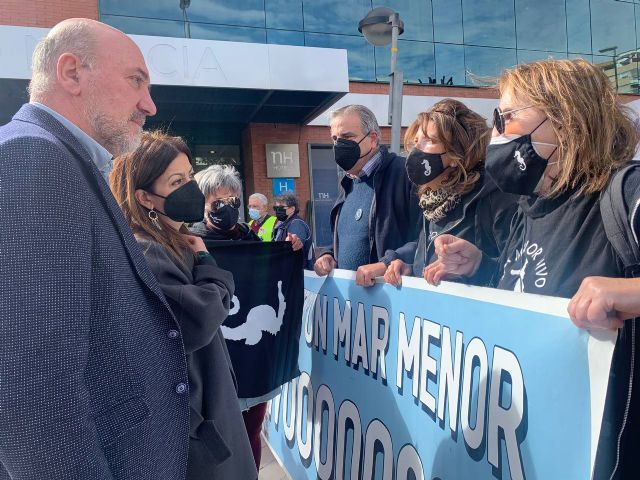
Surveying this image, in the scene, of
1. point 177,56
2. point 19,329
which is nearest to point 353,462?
point 19,329

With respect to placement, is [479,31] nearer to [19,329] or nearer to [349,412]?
[349,412]

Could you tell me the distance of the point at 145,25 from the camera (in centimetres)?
997

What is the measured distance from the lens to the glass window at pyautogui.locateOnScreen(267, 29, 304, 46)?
11109 millimetres

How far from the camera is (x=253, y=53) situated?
858cm

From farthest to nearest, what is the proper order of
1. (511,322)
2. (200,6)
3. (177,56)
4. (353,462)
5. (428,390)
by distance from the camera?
(200,6) → (177,56) → (353,462) → (428,390) → (511,322)

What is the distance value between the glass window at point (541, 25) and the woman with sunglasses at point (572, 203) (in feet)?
45.9

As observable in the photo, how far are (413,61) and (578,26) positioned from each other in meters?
5.59

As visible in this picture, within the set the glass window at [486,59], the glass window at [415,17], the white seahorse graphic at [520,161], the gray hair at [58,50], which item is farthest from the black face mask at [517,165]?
the glass window at [486,59]

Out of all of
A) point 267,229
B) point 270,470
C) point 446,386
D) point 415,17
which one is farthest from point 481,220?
point 415,17

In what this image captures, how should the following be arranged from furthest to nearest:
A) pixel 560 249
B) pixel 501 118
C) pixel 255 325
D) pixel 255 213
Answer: pixel 255 213 → pixel 255 325 → pixel 501 118 → pixel 560 249

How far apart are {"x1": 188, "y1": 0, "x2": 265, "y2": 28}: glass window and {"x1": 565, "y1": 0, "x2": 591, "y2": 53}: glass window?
9265mm

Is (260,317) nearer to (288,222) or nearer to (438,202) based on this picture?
(438,202)

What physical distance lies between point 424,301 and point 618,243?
70 centimetres

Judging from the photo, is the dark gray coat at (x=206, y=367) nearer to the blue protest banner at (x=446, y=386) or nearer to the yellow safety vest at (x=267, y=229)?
the blue protest banner at (x=446, y=386)
